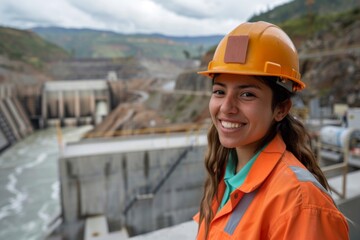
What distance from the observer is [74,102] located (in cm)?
3984

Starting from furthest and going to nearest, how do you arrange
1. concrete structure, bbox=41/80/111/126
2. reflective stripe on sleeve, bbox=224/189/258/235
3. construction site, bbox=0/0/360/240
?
concrete structure, bbox=41/80/111/126 → construction site, bbox=0/0/360/240 → reflective stripe on sleeve, bbox=224/189/258/235

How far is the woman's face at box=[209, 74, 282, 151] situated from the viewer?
1.18 meters

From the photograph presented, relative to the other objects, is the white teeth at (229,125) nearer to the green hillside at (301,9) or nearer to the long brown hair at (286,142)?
the long brown hair at (286,142)

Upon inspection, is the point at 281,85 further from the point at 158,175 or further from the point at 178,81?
the point at 178,81

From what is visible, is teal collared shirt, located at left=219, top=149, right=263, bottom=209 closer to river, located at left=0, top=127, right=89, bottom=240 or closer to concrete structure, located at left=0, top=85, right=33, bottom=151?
river, located at left=0, top=127, right=89, bottom=240

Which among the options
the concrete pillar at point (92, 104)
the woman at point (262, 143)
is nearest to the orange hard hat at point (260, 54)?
the woman at point (262, 143)

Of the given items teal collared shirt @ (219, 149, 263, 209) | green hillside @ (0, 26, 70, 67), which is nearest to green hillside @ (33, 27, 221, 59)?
green hillside @ (0, 26, 70, 67)

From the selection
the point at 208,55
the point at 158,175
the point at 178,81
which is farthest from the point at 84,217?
the point at 208,55

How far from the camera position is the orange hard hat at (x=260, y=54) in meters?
1.20

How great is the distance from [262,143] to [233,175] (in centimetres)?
25

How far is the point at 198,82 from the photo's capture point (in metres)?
31.8

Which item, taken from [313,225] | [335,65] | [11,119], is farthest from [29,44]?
[313,225]

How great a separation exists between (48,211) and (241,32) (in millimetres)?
13293

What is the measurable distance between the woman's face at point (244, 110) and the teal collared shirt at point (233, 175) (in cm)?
11
